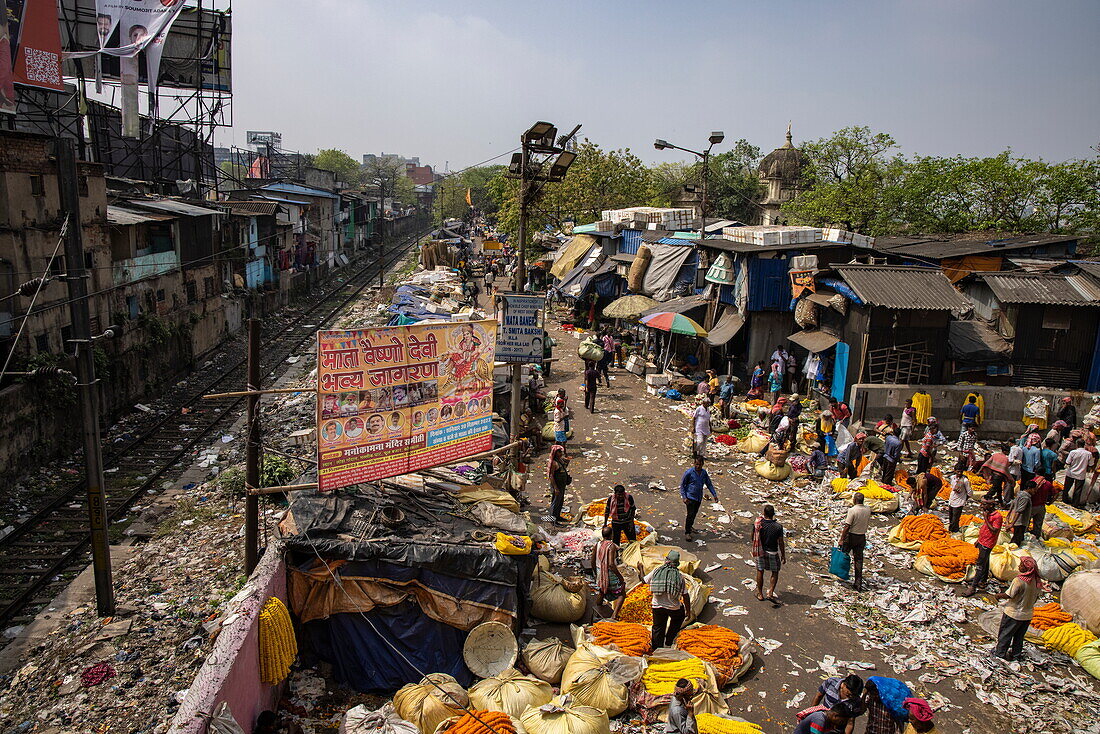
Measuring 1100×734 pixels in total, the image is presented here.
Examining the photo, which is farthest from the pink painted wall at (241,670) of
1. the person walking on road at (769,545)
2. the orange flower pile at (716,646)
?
the person walking on road at (769,545)

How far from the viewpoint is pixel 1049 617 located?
8.59 m

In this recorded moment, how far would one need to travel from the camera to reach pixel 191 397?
1973cm

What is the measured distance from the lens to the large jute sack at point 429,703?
6.34 meters

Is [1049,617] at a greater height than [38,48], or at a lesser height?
lesser

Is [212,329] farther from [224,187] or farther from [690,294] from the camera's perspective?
[224,187]

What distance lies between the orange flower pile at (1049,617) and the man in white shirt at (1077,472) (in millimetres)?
4817

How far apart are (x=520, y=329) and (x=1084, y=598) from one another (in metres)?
8.18

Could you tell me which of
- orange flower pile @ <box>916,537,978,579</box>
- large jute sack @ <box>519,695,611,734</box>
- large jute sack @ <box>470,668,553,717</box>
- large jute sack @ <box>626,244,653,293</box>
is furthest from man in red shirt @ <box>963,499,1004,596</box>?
large jute sack @ <box>626,244,653,293</box>

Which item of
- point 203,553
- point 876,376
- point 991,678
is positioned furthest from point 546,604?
point 876,376

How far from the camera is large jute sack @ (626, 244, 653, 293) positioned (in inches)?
964

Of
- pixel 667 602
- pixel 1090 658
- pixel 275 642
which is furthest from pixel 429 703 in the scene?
pixel 1090 658

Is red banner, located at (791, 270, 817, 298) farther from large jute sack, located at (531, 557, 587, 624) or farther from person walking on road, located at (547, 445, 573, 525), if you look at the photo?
large jute sack, located at (531, 557, 587, 624)

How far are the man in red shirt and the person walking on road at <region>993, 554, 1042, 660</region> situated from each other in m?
1.37

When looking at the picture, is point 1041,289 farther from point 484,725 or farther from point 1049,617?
point 484,725
